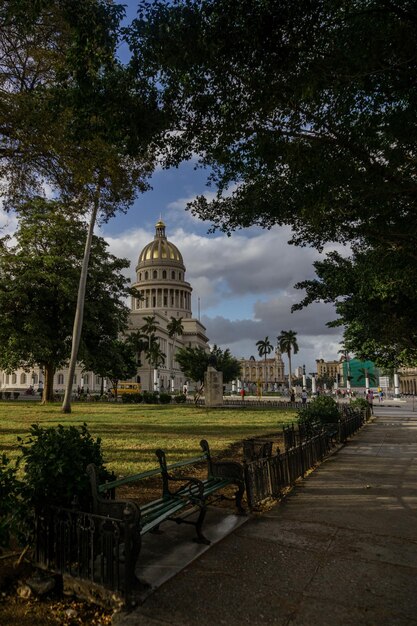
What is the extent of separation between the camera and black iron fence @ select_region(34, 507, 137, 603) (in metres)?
3.60

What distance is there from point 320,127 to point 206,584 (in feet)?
24.0

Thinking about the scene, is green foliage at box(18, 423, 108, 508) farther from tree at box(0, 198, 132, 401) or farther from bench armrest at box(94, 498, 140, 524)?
tree at box(0, 198, 132, 401)

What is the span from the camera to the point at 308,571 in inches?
167

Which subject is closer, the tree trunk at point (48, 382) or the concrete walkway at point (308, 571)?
the concrete walkway at point (308, 571)

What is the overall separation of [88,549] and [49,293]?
99.2 feet

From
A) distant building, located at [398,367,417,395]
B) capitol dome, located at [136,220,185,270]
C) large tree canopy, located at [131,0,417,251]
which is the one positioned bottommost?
distant building, located at [398,367,417,395]

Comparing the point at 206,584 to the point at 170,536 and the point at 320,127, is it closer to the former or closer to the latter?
the point at 170,536

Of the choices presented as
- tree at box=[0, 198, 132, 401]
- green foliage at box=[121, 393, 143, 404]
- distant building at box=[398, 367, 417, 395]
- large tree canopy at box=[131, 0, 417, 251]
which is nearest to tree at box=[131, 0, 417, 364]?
large tree canopy at box=[131, 0, 417, 251]

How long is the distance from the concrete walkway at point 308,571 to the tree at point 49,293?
26867 mm

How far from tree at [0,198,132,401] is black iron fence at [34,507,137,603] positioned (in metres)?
27.8

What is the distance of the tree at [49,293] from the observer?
30656 millimetres

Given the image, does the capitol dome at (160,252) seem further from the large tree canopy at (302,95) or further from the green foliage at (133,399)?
the large tree canopy at (302,95)

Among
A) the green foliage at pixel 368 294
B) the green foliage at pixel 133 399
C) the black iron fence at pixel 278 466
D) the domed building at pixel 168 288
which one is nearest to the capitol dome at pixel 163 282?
the domed building at pixel 168 288

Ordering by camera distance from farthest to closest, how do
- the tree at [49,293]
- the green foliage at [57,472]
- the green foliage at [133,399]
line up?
1. the green foliage at [133,399]
2. the tree at [49,293]
3. the green foliage at [57,472]
